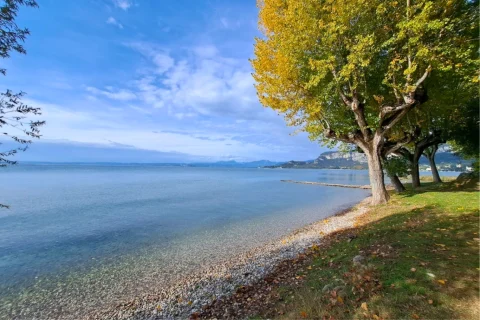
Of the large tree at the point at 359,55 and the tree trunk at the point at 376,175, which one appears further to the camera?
the tree trunk at the point at 376,175

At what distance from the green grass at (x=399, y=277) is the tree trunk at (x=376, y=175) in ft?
23.8

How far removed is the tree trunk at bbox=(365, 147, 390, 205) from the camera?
1789 centimetres

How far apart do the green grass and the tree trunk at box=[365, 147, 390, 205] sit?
7269 mm

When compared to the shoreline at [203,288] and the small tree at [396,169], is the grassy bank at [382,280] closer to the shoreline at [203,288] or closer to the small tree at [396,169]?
the shoreline at [203,288]

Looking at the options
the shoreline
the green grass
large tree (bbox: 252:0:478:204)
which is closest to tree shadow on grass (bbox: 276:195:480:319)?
the green grass

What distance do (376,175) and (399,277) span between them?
45.3 feet

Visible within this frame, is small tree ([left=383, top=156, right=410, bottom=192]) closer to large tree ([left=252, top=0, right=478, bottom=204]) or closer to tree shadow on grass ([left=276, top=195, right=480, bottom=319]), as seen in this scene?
large tree ([left=252, top=0, right=478, bottom=204])

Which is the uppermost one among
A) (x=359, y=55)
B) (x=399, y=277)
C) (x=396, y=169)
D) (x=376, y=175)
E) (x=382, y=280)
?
(x=359, y=55)

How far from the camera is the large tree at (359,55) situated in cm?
1310

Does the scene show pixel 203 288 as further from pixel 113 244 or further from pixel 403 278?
pixel 113 244

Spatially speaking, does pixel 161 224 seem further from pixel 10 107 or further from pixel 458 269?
pixel 458 269

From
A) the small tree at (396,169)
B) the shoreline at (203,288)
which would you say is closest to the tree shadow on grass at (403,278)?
the shoreline at (203,288)

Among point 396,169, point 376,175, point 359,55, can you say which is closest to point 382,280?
point 359,55

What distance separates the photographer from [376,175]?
18.0 metres
